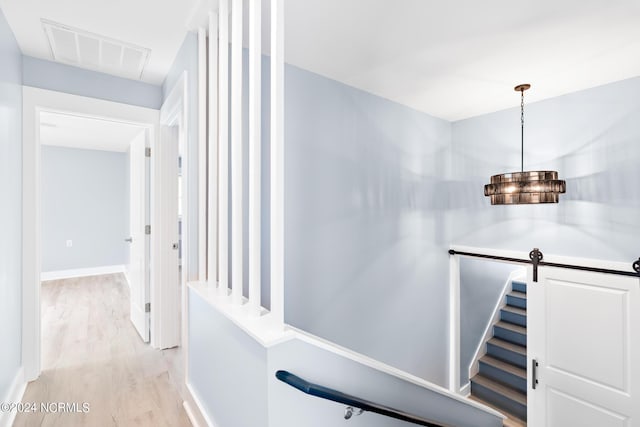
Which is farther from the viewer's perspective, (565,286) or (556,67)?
(565,286)

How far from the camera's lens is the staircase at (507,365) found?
3484mm

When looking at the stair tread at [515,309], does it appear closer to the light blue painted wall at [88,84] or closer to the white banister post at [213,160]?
the white banister post at [213,160]

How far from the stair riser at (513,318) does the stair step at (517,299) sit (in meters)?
0.19

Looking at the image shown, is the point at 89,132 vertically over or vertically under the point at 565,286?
over

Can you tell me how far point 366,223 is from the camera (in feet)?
8.88

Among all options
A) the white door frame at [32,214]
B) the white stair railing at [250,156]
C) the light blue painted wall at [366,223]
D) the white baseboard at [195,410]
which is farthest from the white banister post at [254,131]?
the white door frame at [32,214]

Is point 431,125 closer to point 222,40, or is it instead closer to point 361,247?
point 361,247

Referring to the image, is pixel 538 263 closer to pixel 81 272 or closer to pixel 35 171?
pixel 35 171

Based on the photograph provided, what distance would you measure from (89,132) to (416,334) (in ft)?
17.4

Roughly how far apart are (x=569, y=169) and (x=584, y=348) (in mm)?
1556

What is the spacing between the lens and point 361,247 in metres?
2.66

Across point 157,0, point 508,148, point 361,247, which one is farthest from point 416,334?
point 157,0

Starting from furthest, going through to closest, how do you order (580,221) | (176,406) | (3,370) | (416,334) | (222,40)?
(416,334) → (580,221) → (176,406) → (3,370) → (222,40)

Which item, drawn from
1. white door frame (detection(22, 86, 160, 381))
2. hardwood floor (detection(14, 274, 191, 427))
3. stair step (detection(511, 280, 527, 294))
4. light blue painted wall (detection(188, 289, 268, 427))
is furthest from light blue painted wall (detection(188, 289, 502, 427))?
stair step (detection(511, 280, 527, 294))
